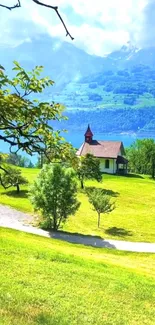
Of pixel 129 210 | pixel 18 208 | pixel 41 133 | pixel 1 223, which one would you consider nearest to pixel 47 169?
pixel 1 223

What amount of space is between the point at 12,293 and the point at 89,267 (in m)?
5.55

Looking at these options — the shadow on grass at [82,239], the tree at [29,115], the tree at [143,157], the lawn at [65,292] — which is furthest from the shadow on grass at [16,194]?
the tree at [29,115]

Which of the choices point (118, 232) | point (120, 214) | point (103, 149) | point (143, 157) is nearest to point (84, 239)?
point (118, 232)

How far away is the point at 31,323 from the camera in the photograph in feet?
32.6

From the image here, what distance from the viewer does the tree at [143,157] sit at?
316 feet

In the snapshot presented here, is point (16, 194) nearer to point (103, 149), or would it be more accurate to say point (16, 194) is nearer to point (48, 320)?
point (103, 149)

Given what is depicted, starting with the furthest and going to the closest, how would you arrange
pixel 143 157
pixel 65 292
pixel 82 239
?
1. pixel 143 157
2. pixel 82 239
3. pixel 65 292

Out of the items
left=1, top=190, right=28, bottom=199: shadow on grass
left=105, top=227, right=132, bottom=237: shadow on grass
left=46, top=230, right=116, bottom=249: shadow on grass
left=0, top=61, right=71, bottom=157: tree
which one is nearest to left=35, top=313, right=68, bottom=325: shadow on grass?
left=0, top=61, right=71, bottom=157: tree

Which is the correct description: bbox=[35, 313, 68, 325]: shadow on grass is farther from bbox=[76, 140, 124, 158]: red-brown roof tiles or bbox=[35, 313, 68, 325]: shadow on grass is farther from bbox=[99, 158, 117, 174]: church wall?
bbox=[99, 158, 117, 174]: church wall

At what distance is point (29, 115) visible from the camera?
6180 mm

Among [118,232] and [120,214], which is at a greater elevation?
[120,214]

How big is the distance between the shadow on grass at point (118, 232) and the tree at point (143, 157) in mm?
52481

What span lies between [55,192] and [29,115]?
98.7 feet

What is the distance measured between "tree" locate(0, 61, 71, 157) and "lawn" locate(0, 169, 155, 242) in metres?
31.5
